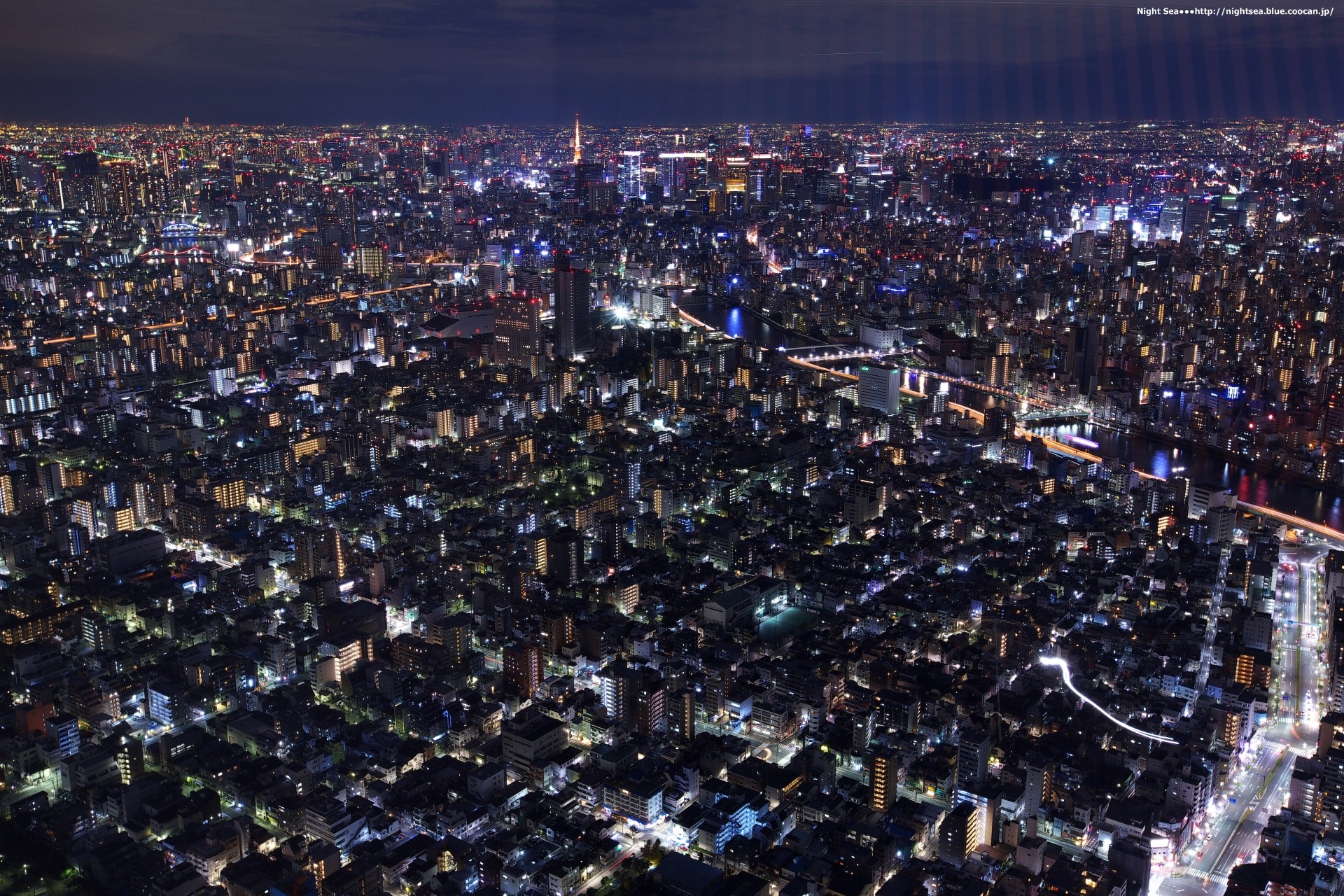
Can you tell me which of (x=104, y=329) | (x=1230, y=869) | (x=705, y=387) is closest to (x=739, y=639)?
(x=1230, y=869)

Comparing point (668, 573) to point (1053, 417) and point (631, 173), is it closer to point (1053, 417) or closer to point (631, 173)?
point (1053, 417)

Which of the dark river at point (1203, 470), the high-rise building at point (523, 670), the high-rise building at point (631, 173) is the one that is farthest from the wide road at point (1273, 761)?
the high-rise building at point (631, 173)

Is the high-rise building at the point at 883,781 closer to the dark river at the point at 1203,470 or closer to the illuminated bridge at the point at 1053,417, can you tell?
the dark river at the point at 1203,470

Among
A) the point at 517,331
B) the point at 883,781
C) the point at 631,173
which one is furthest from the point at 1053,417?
the point at 631,173

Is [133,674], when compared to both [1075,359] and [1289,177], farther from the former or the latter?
[1289,177]

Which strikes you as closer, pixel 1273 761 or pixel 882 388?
pixel 1273 761

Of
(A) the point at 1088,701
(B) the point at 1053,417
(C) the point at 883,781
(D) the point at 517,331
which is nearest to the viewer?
(C) the point at 883,781
